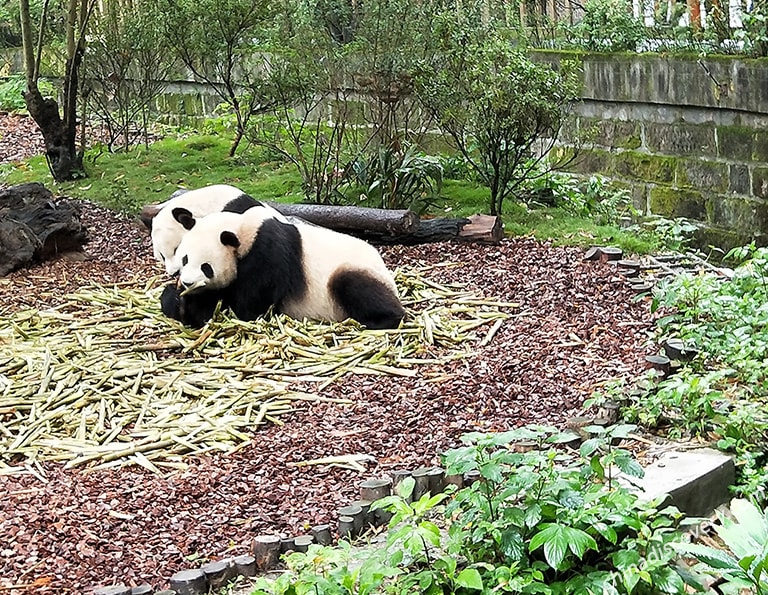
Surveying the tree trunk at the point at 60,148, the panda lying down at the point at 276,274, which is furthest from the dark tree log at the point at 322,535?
the tree trunk at the point at 60,148

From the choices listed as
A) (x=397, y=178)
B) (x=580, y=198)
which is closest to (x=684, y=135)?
(x=580, y=198)

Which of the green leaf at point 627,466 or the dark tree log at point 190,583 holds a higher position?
the green leaf at point 627,466

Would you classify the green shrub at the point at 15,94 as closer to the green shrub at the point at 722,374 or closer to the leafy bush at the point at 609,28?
the leafy bush at the point at 609,28

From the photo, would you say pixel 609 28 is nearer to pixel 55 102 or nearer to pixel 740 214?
pixel 740 214

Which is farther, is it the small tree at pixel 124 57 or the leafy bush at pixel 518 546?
the small tree at pixel 124 57

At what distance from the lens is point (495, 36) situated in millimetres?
9016

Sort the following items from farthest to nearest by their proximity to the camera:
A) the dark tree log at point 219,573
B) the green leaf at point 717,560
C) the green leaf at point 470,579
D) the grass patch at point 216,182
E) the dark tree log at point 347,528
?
the grass patch at point 216,182 < the dark tree log at point 347,528 < the dark tree log at point 219,573 < the green leaf at point 470,579 < the green leaf at point 717,560

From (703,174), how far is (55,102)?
21.7 feet

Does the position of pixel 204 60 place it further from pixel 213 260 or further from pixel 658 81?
pixel 213 260

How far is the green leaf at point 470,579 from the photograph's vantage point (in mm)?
2852

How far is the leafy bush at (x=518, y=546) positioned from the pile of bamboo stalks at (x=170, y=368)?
154 centimetres

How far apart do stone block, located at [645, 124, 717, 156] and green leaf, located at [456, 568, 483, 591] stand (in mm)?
6542

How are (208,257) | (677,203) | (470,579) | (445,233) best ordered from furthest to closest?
1. (677,203)
2. (445,233)
3. (208,257)
4. (470,579)

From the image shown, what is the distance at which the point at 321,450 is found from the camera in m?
4.43
